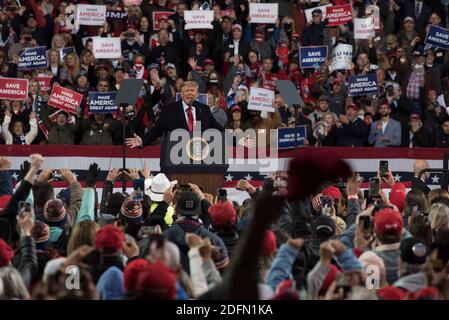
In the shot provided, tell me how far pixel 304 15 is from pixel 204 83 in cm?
344

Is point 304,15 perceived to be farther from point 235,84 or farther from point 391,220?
point 391,220

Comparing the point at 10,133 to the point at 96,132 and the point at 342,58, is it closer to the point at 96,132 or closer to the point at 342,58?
the point at 96,132

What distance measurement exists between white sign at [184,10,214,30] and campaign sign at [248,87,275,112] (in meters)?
2.34

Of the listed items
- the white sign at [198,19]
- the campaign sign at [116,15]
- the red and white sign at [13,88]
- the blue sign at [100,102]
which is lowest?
the blue sign at [100,102]

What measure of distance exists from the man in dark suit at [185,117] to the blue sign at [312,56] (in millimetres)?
5807

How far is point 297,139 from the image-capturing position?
733 inches

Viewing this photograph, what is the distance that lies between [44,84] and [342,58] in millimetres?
4695

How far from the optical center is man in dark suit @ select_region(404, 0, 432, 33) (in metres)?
23.7

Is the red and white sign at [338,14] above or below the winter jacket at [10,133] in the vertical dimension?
above

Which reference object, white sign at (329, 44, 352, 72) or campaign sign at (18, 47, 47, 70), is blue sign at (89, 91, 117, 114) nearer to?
campaign sign at (18, 47, 47, 70)

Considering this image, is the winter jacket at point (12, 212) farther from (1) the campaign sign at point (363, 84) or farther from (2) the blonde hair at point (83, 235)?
(1) the campaign sign at point (363, 84)

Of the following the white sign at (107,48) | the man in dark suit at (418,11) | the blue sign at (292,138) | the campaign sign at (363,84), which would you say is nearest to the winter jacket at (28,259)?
the blue sign at (292,138)

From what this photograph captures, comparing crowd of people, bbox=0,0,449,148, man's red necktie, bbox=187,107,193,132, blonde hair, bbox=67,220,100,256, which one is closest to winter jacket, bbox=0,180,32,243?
blonde hair, bbox=67,220,100,256

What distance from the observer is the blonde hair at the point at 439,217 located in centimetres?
1077
